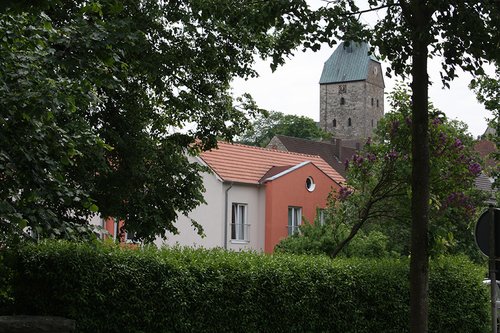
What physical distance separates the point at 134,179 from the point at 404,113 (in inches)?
235

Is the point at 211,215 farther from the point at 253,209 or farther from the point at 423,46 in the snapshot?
the point at 423,46

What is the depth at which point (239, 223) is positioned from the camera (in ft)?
137

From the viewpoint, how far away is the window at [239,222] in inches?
1630

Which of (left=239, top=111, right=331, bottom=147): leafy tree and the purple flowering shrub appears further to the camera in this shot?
(left=239, top=111, right=331, bottom=147): leafy tree

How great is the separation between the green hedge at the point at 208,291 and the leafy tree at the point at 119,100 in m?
0.68

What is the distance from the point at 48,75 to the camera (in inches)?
392

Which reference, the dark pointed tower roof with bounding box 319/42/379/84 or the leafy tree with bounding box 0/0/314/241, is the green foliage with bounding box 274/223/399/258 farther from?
the dark pointed tower roof with bounding box 319/42/379/84

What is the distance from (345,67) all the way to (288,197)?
116 metres

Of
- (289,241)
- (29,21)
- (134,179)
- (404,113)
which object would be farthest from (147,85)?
(29,21)

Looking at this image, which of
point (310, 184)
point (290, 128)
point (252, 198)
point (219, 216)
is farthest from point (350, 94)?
point (219, 216)

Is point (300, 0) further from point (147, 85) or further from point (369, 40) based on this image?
point (147, 85)

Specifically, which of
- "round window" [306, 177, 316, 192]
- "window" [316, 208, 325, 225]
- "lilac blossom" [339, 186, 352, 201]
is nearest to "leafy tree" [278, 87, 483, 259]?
"lilac blossom" [339, 186, 352, 201]

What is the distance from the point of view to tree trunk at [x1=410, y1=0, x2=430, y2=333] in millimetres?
10164

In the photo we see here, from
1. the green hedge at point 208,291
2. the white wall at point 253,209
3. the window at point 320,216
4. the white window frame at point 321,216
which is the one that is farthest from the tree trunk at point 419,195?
the white wall at point 253,209
